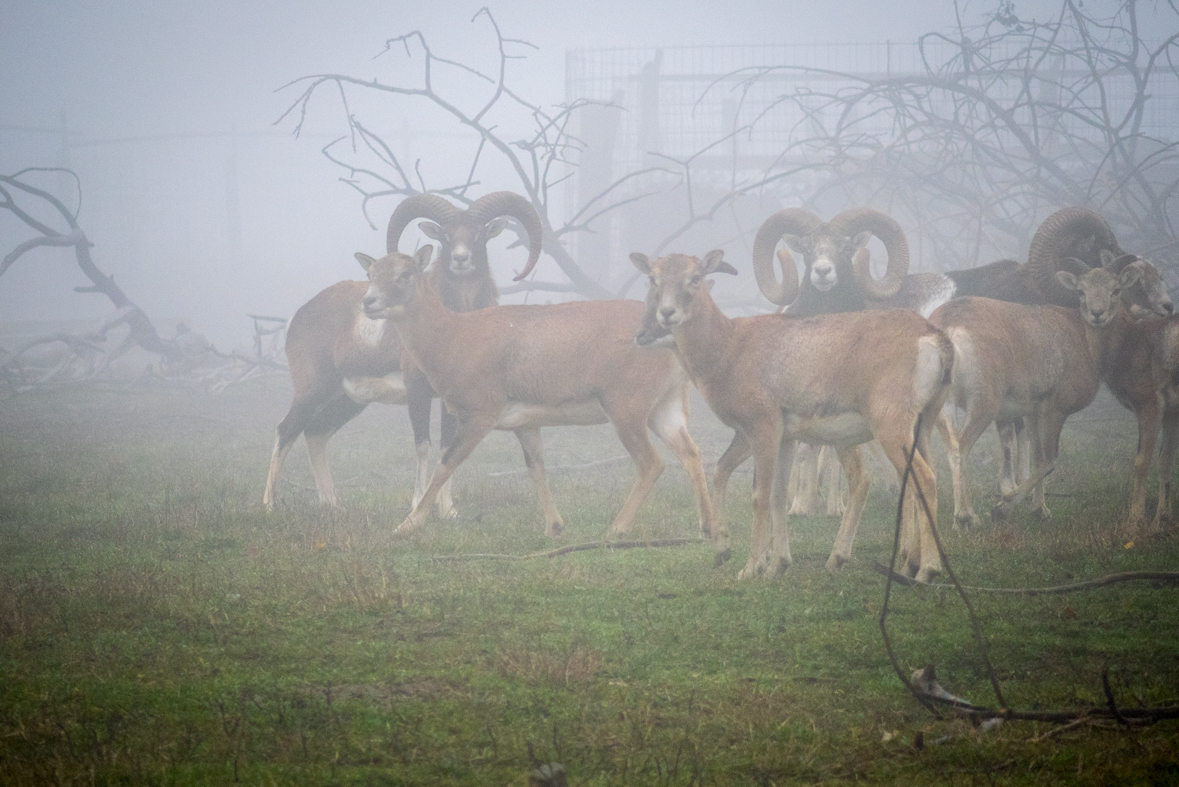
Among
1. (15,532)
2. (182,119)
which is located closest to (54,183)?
(182,119)

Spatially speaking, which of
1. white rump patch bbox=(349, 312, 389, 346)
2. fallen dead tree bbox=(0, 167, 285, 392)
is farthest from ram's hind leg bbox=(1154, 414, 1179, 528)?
fallen dead tree bbox=(0, 167, 285, 392)

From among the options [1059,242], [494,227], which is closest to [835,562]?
[1059,242]

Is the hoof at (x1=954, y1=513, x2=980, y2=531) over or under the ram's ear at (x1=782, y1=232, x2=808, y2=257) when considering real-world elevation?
under

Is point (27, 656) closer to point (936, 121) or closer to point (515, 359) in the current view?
point (515, 359)

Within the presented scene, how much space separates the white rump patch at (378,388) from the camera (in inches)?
429

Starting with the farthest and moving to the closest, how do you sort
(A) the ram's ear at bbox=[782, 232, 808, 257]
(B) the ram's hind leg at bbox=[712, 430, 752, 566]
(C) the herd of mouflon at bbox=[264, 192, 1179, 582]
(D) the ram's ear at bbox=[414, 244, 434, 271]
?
(A) the ram's ear at bbox=[782, 232, 808, 257], (D) the ram's ear at bbox=[414, 244, 434, 271], (B) the ram's hind leg at bbox=[712, 430, 752, 566], (C) the herd of mouflon at bbox=[264, 192, 1179, 582]

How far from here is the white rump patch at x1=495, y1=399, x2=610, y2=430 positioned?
906 cm

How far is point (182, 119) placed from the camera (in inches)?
4035

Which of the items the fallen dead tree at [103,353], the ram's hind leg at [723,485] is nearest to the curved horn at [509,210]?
the ram's hind leg at [723,485]

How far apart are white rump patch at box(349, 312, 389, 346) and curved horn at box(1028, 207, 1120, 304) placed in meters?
7.04

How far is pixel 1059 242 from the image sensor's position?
35.6ft

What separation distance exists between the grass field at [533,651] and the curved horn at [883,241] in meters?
2.50

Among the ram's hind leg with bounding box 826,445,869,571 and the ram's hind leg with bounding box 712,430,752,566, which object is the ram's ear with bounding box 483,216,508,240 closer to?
the ram's hind leg with bounding box 712,430,752,566

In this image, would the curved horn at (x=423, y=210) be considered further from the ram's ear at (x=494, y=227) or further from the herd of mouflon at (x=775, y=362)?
the ram's ear at (x=494, y=227)
